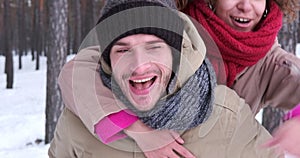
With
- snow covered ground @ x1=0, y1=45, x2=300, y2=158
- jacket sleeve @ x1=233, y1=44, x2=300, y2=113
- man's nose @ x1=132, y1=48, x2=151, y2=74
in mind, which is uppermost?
man's nose @ x1=132, y1=48, x2=151, y2=74

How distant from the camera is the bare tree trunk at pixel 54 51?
9.23 metres

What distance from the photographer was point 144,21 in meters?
1.73

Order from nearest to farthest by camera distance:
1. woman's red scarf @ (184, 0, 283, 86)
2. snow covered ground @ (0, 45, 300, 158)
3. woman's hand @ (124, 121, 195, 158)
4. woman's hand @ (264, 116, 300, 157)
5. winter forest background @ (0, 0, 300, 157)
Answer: woman's hand @ (264, 116, 300, 157) → woman's hand @ (124, 121, 195, 158) → woman's red scarf @ (184, 0, 283, 86) → winter forest background @ (0, 0, 300, 157) → snow covered ground @ (0, 45, 300, 158)

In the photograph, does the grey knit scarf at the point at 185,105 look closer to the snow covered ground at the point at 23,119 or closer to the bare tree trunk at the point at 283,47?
the bare tree trunk at the point at 283,47

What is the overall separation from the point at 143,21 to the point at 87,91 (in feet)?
1.33

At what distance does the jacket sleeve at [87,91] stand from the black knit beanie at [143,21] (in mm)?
204

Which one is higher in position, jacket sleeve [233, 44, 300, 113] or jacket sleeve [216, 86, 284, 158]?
jacket sleeve [233, 44, 300, 113]

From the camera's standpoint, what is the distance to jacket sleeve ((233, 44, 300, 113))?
6.92ft

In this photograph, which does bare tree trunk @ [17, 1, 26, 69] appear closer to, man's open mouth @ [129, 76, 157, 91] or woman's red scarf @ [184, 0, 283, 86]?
woman's red scarf @ [184, 0, 283, 86]

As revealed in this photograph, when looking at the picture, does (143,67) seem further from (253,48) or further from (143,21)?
(253,48)

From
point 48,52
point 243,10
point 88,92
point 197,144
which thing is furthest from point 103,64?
point 48,52

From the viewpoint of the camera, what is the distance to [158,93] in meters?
1.75

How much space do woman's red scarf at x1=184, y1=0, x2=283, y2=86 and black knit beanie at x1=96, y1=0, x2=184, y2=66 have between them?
33 cm

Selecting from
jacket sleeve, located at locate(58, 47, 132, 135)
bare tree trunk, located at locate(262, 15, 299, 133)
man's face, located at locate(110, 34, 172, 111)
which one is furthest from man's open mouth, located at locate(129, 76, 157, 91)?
bare tree trunk, located at locate(262, 15, 299, 133)
